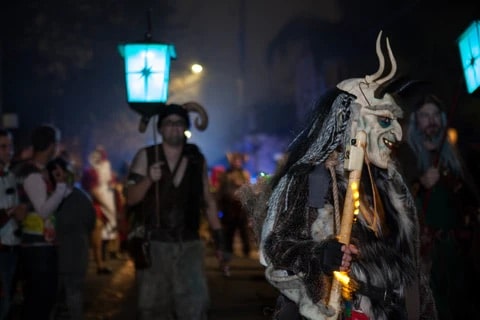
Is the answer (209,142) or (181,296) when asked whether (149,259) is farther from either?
(209,142)

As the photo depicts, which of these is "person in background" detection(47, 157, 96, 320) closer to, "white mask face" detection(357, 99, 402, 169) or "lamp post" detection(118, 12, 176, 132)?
"lamp post" detection(118, 12, 176, 132)

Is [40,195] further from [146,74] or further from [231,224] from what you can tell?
[231,224]

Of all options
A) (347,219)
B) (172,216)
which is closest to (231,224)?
(172,216)

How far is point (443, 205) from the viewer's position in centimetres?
586

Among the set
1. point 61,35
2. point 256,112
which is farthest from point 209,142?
point 61,35

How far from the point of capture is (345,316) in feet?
11.3

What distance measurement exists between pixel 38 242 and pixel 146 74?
6.28ft

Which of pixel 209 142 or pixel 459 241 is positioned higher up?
pixel 209 142

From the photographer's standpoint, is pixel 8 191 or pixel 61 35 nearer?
pixel 8 191

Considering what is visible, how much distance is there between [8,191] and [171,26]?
9.05 metres


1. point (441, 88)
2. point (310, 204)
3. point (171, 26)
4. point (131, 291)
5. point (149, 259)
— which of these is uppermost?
point (171, 26)

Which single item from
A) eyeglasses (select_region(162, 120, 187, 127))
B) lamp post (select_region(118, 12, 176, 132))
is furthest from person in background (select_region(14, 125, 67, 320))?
lamp post (select_region(118, 12, 176, 132))

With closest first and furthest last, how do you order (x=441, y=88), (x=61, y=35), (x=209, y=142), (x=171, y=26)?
(x=171, y=26), (x=441, y=88), (x=61, y=35), (x=209, y=142)

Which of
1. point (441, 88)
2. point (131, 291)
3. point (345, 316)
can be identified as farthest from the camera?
point (441, 88)
